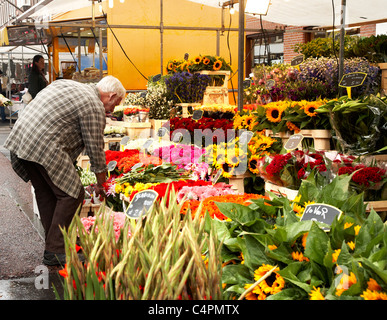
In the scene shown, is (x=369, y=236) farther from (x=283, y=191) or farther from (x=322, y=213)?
(x=283, y=191)

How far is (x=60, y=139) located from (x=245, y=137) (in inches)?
58.2

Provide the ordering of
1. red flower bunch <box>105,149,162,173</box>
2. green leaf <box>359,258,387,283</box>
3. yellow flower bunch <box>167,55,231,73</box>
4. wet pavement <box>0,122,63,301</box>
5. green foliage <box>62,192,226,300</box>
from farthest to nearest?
yellow flower bunch <box>167,55,231,73</box>
red flower bunch <box>105,149,162,173</box>
wet pavement <box>0,122,63,301</box>
green leaf <box>359,258,387,283</box>
green foliage <box>62,192,226,300</box>

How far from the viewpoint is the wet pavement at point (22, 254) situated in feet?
12.1

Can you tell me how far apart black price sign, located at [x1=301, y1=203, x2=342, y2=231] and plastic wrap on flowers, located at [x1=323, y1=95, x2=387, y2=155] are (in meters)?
1.44

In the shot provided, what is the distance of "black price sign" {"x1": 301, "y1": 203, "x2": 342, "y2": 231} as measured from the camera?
6.00 ft

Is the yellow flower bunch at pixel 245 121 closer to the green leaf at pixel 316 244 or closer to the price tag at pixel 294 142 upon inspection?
the price tag at pixel 294 142

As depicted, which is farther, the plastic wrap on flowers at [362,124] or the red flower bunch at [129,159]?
the red flower bunch at [129,159]

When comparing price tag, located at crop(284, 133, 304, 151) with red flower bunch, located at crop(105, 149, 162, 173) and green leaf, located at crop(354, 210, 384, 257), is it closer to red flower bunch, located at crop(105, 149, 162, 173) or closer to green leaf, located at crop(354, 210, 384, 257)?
red flower bunch, located at crop(105, 149, 162, 173)

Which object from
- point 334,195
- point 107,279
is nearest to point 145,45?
point 334,195

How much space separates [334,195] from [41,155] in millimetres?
2441

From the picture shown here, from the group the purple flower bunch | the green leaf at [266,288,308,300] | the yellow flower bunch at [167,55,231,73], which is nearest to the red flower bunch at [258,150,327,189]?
the green leaf at [266,288,308,300]

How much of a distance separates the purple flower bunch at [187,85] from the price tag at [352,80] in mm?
3687

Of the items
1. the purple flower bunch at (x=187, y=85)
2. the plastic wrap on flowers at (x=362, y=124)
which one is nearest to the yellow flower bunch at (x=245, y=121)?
the plastic wrap on flowers at (x=362, y=124)

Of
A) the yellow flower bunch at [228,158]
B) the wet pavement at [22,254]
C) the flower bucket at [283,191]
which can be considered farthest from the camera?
the yellow flower bunch at [228,158]
